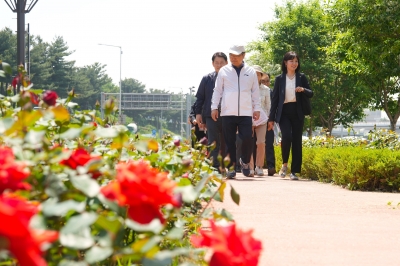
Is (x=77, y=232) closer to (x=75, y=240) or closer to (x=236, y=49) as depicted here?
(x=75, y=240)

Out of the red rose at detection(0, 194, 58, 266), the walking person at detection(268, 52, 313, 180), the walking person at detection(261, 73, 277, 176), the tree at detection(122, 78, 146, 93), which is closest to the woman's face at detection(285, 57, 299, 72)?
the walking person at detection(268, 52, 313, 180)

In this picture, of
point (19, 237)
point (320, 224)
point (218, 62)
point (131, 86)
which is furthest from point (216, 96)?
point (131, 86)

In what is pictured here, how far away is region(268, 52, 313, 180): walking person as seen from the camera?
11664 mm

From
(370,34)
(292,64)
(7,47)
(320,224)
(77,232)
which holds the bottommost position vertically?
(320,224)

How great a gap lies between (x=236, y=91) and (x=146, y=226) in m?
9.19

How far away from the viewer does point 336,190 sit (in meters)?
9.37

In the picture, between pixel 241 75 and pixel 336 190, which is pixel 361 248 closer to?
pixel 336 190

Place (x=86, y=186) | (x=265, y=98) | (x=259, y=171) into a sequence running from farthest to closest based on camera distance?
(x=265, y=98) < (x=259, y=171) < (x=86, y=186)

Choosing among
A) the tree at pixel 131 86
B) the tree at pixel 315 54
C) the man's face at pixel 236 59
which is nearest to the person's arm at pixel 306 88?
the man's face at pixel 236 59

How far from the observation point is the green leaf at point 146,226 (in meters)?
1.44

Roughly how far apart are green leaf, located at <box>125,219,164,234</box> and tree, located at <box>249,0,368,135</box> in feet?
166

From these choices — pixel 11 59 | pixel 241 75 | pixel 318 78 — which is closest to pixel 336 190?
pixel 241 75

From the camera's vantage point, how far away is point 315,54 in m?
52.9

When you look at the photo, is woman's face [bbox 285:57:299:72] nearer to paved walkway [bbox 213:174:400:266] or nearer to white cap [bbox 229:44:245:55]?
white cap [bbox 229:44:245:55]
